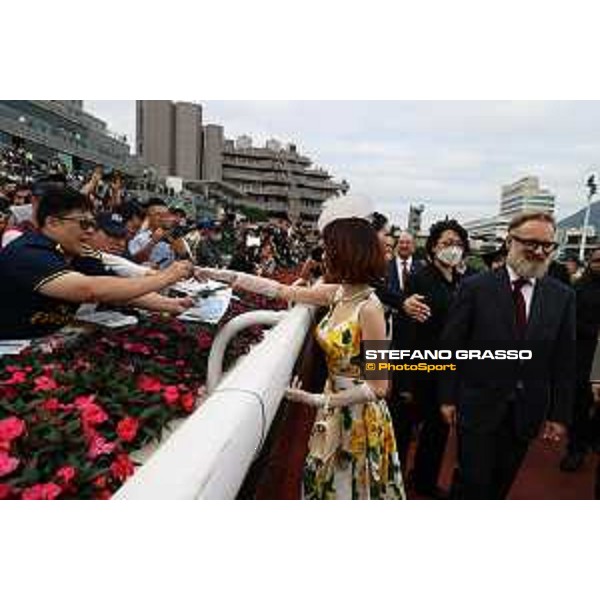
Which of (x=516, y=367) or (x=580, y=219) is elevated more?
(x=580, y=219)

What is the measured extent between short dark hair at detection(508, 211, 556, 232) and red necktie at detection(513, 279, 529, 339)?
0.21 meters

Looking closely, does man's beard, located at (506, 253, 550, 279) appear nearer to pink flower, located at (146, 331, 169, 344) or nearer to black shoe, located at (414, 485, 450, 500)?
black shoe, located at (414, 485, 450, 500)

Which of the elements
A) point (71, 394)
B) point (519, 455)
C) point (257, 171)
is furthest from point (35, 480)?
point (257, 171)

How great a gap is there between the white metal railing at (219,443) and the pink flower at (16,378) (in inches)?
29.2

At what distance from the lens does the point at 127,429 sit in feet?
6.31

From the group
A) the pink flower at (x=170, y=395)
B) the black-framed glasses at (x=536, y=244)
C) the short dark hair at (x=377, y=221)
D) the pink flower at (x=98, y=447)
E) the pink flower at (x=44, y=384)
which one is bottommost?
the pink flower at (x=98, y=447)

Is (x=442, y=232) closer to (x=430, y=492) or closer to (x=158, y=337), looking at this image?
(x=430, y=492)

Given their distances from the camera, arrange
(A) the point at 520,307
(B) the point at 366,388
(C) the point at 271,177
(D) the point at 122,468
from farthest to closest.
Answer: (C) the point at 271,177
(A) the point at 520,307
(B) the point at 366,388
(D) the point at 122,468

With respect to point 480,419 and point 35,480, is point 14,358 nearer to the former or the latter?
point 35,480

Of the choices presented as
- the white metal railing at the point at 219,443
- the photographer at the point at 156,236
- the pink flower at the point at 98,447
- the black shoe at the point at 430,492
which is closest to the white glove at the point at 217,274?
the white metal railing at the point at 219,443

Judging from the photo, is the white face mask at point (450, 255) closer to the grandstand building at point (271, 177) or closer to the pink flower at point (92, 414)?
the pink flower at point (92, 414)

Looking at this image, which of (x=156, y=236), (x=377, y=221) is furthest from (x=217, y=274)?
(x=156, y=236)

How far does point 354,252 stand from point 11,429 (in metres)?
1.12

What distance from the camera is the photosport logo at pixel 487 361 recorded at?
225 cm
